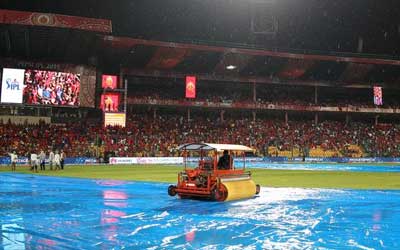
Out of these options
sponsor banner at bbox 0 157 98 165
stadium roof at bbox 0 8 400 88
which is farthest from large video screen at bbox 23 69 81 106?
sponsor banner at bbox 0 157 98 165

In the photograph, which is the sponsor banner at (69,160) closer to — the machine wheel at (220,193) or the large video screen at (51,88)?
the large video screen at (51,88)

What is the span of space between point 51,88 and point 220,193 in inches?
1430

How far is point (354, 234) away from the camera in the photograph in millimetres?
9125

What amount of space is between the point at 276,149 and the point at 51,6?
104 feet

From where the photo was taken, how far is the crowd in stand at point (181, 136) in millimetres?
46094

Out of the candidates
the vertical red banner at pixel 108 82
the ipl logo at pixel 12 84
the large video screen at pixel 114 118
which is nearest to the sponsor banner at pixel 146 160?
the large video screen at pixel 114 118

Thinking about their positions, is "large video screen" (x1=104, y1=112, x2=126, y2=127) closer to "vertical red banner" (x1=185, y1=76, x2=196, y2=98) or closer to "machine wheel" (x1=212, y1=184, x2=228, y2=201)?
"vertical red banner" (x1=185, y1=76, x2=196, y2=98)

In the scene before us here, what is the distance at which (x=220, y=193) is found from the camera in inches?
574

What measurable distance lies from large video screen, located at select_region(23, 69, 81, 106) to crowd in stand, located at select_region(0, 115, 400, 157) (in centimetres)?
391

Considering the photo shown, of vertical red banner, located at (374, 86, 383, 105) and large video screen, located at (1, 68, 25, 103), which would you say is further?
vertical red banner, located at (374, 86, 383, 105)

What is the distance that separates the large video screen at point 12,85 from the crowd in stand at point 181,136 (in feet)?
13.1

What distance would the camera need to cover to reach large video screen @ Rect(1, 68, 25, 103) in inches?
1725

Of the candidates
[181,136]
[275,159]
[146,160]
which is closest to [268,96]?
[275,159]

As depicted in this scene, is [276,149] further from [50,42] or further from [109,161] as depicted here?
[50,42]
